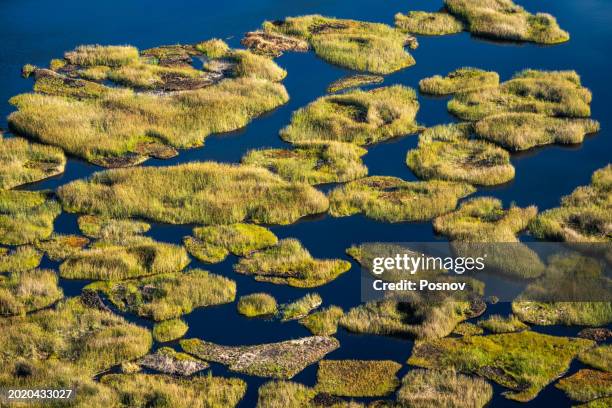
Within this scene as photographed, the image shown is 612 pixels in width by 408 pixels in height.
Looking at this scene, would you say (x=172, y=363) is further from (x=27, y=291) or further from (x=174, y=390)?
(x=27, y=291)

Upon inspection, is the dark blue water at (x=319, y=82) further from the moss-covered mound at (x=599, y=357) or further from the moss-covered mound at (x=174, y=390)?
the moss-covered mound at (x=599, y=357)

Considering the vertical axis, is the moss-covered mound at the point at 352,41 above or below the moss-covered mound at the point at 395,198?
above

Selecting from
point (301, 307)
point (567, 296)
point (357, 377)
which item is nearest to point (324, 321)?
point (301, 307)

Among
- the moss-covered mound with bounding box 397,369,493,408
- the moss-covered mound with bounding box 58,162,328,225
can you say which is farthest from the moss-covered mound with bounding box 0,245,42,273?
the moss-covered mound with bounding box 397,369,493,408

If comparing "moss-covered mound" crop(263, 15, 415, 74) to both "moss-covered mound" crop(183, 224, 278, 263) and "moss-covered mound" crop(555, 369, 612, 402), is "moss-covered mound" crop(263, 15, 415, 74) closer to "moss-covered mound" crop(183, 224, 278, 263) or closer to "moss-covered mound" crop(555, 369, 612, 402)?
"moss-covered mound" crop(183, 224, 278, 263)

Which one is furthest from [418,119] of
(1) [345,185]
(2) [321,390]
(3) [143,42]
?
(2) [321,390]

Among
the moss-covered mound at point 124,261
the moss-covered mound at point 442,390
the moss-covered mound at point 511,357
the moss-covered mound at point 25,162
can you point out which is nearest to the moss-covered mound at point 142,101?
the moss-covered mound at point 25,162

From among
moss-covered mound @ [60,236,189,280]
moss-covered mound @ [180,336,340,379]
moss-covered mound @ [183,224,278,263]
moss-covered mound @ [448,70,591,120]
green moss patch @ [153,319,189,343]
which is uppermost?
moss-covered mound @ [448,70,591,120]
